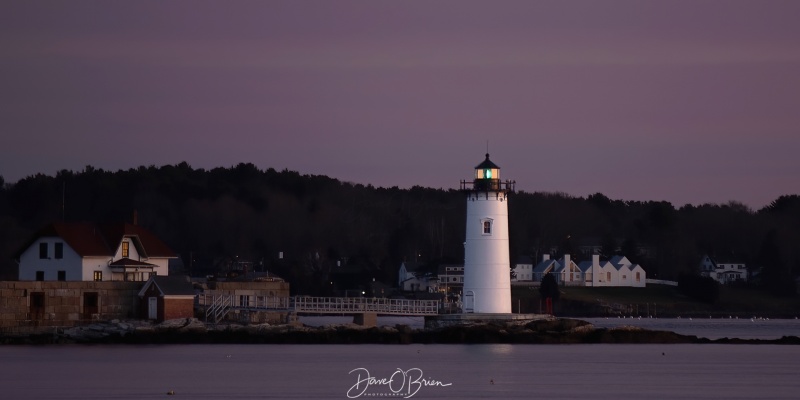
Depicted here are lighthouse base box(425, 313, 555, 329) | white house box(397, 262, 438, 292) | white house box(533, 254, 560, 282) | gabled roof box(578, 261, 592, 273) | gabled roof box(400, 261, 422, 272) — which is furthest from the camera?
gabled roof box(578, 261, 592, 273)

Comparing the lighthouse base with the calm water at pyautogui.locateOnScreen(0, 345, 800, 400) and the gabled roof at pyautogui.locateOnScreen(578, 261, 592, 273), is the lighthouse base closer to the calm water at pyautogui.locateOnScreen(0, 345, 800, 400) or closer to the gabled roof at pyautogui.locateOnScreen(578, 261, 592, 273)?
the calm water at pyautogui.locateOnScreen(0, 345, 800, 400)

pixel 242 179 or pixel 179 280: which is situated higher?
pixel 242 179

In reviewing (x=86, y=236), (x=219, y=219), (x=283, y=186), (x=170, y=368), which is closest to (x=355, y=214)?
(x=283, y=186)

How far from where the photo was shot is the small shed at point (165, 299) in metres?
60.6

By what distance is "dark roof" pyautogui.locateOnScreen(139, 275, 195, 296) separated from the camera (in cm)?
6062

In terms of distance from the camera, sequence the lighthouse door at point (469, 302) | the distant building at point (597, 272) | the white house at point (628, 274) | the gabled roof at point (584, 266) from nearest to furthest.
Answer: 1. the lighthouse door at point (469, 302)
2. the distant building at point (597, 272)
3. the gabled roof at point (584, 266)
4. the white house at point (628, 274)

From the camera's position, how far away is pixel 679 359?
57281mm

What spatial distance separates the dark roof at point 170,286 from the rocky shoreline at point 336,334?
1.10 metres

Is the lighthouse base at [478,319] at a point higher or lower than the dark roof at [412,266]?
lower

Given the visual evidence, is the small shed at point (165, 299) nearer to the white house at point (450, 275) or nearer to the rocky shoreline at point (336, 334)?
the rocky shoreline at point (336, 334)

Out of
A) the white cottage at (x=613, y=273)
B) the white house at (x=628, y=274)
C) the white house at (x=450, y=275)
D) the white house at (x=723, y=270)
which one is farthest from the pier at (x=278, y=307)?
the white house at (x=723, y=270)

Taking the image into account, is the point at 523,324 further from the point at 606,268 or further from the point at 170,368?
the point at 606,268

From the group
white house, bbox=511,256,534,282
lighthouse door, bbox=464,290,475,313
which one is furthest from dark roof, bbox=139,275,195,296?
white house, bbox=511,256,534,282

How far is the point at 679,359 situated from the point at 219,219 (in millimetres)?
76565
